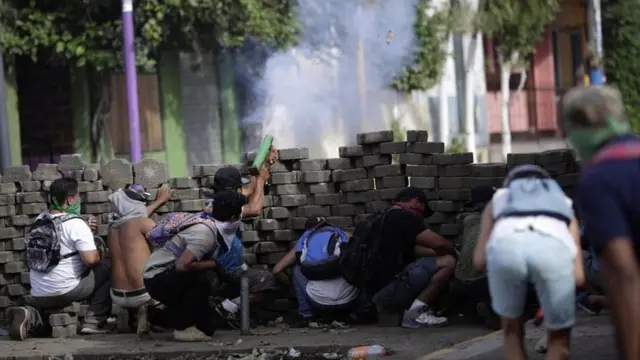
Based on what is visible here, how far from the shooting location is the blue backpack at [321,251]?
9766 mm

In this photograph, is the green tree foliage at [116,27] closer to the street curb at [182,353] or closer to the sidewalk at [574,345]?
the street curb at [182,353]

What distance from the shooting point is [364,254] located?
9539mm

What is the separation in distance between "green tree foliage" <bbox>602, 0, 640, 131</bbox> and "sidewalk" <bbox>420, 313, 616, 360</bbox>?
18982 millimetres

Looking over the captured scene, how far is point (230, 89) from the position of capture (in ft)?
60.5

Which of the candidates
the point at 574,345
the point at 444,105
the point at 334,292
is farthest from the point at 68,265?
the point at 444,105

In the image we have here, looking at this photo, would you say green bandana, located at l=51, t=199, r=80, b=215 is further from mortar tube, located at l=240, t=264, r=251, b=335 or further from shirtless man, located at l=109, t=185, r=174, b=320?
mortar tube, located at l=240, t=264, r=251, b=335

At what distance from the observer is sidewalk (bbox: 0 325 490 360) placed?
883cm

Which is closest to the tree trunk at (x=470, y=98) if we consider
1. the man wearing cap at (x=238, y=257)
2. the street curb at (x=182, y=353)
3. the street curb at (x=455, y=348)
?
the man wearing cap at (x=238, y=257)

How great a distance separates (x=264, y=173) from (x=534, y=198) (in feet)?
16.2

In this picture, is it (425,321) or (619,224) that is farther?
(425,321)

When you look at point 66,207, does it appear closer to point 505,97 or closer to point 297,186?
point 297,186

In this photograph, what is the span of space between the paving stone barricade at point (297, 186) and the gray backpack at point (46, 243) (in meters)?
0.48

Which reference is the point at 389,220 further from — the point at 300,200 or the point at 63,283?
the point at 63,283

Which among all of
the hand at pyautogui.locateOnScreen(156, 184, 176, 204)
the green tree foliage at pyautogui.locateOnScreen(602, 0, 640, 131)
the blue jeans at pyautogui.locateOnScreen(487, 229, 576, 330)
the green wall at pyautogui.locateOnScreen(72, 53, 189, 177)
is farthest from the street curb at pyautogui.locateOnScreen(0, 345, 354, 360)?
the green tree foliage at pyautogui.locateOnScreen(602, 0, 640, 131)
